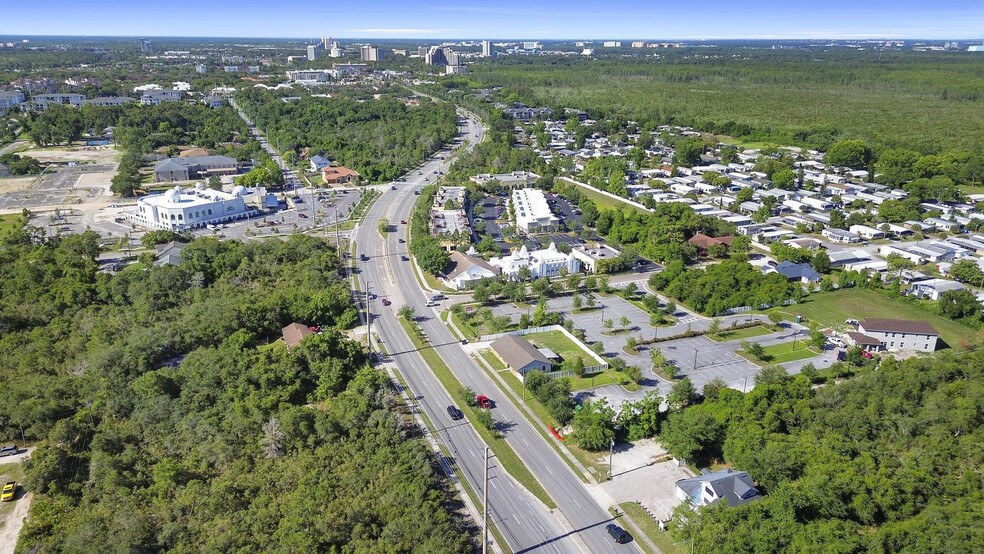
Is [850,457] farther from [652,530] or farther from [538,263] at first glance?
[538,263]

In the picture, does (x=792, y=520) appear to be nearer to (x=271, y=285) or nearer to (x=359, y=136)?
(x=271, y=285)

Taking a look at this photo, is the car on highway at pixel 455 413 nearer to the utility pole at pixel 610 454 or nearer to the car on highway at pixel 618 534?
the utility pole at pixel 610 454

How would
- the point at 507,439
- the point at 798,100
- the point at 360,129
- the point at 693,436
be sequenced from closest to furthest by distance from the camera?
the point at 693,436, the point at 507,439, the point at 360,129, the point at 798,100

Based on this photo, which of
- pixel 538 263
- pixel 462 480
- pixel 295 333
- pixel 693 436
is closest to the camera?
pixel 462 480

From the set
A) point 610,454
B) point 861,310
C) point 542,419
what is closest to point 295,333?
point 542,419

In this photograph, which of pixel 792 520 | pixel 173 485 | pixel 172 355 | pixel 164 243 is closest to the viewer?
pixel 792 520

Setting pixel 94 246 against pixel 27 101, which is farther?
pixel 27 101

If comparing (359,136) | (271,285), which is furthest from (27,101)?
(271,285)

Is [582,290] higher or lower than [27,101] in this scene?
lower
